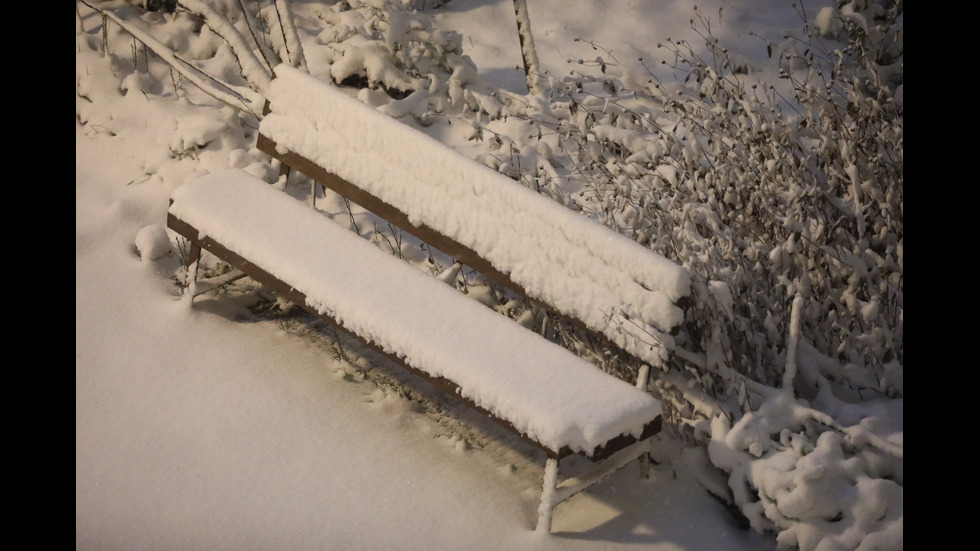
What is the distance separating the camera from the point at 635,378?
437 centimetres

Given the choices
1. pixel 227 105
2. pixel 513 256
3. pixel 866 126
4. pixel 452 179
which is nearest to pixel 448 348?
pixel 513 256

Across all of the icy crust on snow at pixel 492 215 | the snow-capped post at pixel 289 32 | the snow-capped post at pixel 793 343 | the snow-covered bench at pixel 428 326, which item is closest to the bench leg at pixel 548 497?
the snow-covered bench at pixel 428 326

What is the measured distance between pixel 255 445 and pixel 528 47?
2861mm

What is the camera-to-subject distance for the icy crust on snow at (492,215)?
3850 mm

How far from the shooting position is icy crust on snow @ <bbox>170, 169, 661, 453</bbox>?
11.9 ft

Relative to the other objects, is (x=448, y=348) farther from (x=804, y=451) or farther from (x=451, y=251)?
(x=804, y=451)

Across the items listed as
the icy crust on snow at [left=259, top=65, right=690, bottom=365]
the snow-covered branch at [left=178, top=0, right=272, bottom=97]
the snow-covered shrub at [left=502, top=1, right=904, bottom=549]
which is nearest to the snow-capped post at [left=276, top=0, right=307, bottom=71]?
the snow-covered branch at [left=178, top=0, right=272, bottom=97]

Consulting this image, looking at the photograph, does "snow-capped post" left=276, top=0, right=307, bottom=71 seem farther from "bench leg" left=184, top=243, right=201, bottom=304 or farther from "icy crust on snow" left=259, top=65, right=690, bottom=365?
"bench leg" left=184, top=243, right=201, bottom=304

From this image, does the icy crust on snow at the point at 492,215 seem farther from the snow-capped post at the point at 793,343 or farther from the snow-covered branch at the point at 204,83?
the snow-covered branch at the point at 204,83

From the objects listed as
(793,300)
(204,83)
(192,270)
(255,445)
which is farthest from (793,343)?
(204,83)

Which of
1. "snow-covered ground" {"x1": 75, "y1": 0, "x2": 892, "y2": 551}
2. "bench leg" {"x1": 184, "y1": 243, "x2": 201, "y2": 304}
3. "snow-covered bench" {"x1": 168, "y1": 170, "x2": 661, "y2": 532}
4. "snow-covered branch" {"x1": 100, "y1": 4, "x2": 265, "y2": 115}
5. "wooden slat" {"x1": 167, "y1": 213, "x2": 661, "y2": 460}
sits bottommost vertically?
"snow-covered ground" {"x1": 75, "y1": 0, "x2": 892, "y2": 551}

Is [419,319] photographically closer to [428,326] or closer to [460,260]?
[428,326]

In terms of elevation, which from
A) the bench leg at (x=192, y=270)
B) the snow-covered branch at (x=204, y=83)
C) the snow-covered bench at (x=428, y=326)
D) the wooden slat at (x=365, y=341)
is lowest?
the bench leg at (x=192, y=270)

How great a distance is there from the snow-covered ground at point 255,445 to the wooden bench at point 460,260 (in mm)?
252
